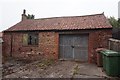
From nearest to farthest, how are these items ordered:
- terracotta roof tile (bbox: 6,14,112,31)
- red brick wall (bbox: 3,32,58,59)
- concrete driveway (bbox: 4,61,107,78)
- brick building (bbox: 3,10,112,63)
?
concrete driveway (bbox: 4,61,107,78), brick building (bbox: 3,10,112,63), terracotta roof tile (bbox: 6,14,112,31), red brick wall (bbox: 3,32,58,59)

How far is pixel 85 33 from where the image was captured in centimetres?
1427

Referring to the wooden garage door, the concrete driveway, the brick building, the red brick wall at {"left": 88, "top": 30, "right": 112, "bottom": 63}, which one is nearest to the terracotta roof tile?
the brick building

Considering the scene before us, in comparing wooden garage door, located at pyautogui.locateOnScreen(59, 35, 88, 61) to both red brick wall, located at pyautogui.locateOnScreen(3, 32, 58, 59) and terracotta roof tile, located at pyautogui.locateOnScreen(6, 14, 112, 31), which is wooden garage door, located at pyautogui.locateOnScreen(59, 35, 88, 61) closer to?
red brick wall, located at pyautogui.locateOnScreen(3, 32, 58, 59)

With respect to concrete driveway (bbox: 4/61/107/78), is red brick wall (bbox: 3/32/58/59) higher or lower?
higher

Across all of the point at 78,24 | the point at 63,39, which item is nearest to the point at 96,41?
the point at 78,24

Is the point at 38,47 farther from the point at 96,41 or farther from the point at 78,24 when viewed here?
the point at 96,41

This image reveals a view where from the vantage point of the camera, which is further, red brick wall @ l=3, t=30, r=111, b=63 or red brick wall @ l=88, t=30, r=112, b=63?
red brick wall @ l=3, t=30, r=111, b=63

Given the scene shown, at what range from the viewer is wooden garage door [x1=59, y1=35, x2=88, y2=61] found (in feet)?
47.0

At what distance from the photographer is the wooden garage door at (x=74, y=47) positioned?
14.3 meters

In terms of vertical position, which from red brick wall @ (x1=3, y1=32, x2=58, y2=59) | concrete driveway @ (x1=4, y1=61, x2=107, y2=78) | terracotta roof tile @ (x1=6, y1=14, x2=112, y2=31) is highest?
terracotta roof tile @ (x1=6, y1=14, x2=112, y2=31)

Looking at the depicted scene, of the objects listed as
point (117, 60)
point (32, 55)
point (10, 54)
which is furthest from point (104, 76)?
point (10, 54)

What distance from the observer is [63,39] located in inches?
596

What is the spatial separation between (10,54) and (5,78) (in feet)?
30.1

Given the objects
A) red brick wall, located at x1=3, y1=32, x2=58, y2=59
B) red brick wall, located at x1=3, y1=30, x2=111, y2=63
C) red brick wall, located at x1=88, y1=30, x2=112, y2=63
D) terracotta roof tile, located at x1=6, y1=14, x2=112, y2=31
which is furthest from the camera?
red brick wall, located at x1=3, y1=32, x2=58, y2=59
